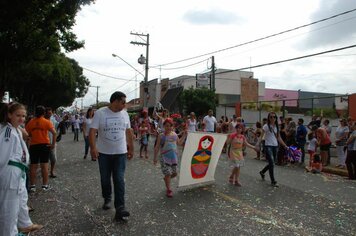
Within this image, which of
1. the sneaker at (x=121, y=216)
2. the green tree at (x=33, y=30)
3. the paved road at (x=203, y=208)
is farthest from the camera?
the green tree at (x=33, y=30)

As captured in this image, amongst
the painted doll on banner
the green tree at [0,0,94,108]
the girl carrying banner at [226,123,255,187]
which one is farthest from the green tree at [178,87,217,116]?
the painted doll on banner

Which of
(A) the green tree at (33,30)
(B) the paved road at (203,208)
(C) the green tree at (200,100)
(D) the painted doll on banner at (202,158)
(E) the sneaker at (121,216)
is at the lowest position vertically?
(B) the paved road at (203,208)

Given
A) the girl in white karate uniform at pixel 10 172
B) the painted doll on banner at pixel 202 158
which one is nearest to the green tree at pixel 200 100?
the painted doll on banner at pixel 202 158

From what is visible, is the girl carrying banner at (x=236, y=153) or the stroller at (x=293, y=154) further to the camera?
the stroller at (x=293, y=154)

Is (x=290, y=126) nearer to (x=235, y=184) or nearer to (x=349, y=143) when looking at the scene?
(x=349, y=143)

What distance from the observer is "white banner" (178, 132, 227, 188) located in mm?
8176

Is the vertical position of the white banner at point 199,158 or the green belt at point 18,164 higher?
the green belt at point 18,164

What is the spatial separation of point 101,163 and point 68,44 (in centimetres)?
1321

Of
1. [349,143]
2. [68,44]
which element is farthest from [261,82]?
[349,143]

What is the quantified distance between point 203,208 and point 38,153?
365cm

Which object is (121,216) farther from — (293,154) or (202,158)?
(293,154)

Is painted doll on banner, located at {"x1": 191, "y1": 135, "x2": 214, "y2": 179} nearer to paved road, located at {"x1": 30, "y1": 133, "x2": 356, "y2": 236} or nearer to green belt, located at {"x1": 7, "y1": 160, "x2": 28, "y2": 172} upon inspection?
paved road, located at {"x1": 30, "y1": 133, "x2": 356, "y2": 236}

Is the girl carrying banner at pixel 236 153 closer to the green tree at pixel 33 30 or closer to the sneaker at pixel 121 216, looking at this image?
the sneaker at pixel 121 216

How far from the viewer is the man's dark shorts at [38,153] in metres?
7.66
